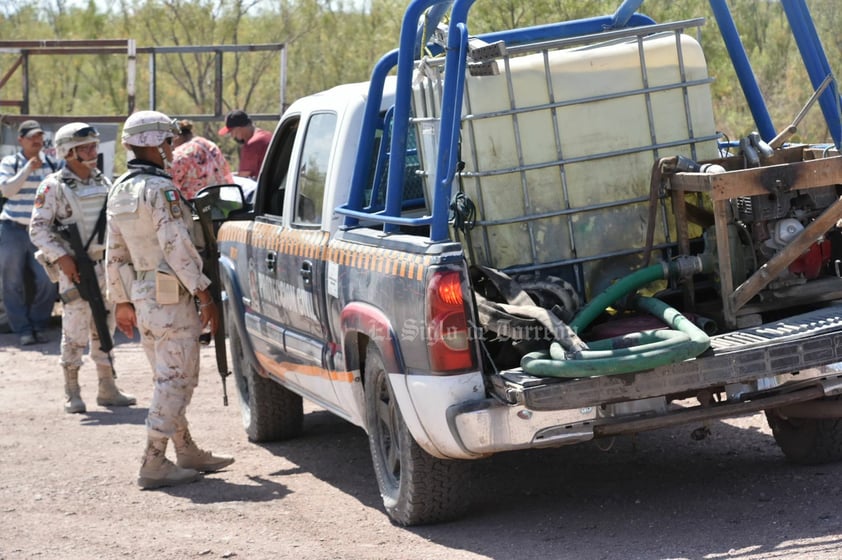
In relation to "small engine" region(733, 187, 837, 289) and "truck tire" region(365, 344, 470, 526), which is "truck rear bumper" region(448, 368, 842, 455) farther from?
"small engine" region(733, 187, 837, 289)

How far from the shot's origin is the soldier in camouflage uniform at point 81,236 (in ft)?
30.9

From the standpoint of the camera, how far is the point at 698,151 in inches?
236

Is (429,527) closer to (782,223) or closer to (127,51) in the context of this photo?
(782,223)

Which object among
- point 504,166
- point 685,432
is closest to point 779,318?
point 504,166

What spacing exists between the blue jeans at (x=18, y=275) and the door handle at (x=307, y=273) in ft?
24.1

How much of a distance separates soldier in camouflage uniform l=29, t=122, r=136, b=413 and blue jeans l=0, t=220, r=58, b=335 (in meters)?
3.62

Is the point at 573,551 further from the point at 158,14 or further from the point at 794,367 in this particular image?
→ the point at 158,14

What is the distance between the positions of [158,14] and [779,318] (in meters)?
21.5

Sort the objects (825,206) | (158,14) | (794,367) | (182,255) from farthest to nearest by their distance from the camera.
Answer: (158,14), (182,255), (825,206), (794,367)

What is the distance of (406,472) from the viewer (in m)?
5.68

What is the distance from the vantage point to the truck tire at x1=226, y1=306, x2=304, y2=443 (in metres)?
8.11

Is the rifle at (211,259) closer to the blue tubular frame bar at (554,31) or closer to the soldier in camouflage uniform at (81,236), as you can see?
the soldier in camouflage uniform at (81,236)

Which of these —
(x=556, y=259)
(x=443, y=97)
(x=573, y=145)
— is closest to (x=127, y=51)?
(x=573, y=145)

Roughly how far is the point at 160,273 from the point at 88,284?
2.66 m
